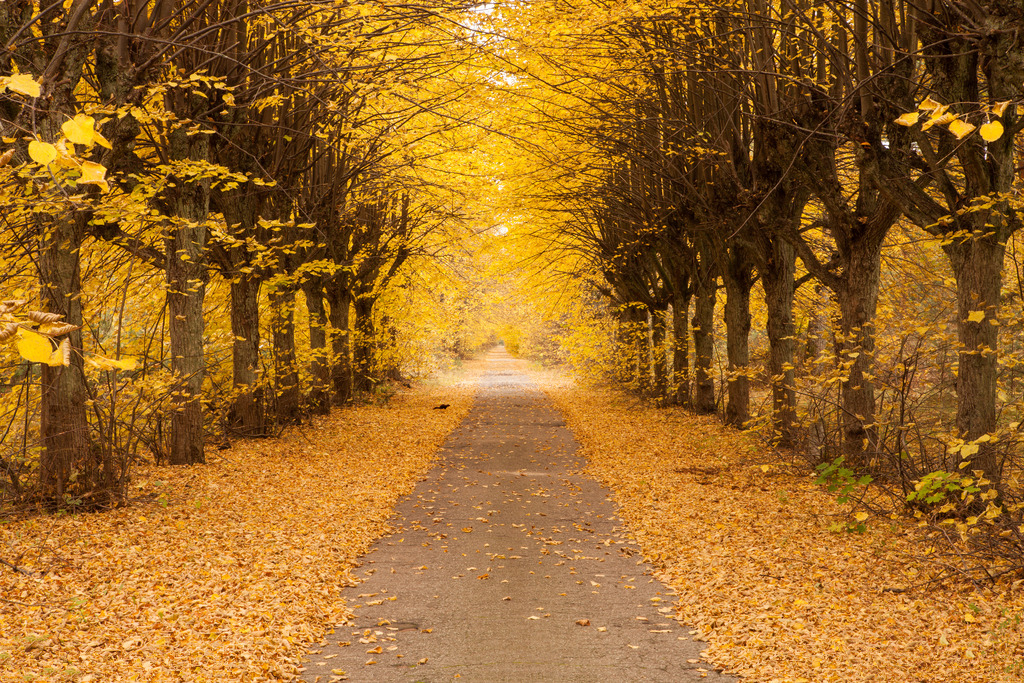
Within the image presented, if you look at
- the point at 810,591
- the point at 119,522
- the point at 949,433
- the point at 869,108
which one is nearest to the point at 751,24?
the point at 869,108

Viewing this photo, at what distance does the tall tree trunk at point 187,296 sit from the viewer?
11188 millimetres

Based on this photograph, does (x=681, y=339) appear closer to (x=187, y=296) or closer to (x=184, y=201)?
(x=187, y=296)

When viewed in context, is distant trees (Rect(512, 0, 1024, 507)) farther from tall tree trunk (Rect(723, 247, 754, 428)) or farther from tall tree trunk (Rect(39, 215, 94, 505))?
tall tree trunk (Rect(39, 215, 94, 505))

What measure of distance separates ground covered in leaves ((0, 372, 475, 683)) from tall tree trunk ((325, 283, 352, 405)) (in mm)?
9211

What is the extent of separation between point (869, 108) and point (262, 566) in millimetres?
7819

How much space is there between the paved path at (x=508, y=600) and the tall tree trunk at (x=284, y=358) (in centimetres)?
544

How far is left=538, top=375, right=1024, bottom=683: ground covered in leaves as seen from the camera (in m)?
4.79

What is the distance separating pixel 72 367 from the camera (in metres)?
8.20

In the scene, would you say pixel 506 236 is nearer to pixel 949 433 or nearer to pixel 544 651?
pixel 949 433

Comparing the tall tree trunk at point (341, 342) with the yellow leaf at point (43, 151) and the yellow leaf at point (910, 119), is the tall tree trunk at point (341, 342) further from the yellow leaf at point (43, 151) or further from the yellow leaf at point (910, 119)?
the yellow leaf at point (43, 151)

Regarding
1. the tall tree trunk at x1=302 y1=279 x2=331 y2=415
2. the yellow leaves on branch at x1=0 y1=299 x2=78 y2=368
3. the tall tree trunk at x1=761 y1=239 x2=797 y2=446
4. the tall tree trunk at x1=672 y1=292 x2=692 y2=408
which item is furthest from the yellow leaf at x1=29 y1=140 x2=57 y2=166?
the tall tree trunk at x1=672 y1=292 x2=692 y2=408

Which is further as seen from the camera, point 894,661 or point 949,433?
point 949,433

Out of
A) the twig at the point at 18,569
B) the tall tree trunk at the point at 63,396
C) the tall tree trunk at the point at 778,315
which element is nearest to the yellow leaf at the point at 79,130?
the twig at the point at 18,569

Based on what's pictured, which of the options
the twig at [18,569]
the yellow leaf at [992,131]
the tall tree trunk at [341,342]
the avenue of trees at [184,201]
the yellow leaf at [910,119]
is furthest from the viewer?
the tall tree trunk at [341,342]
